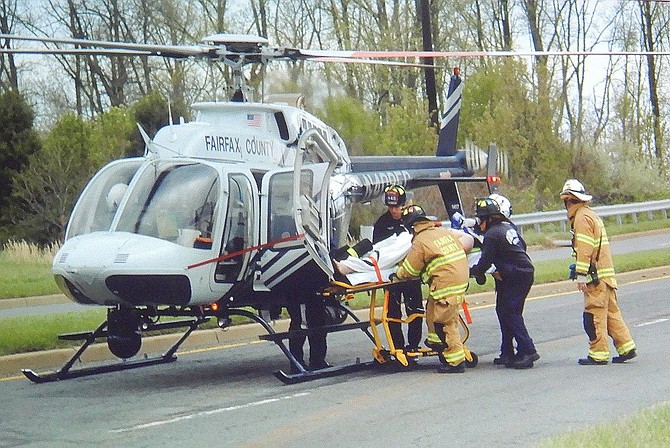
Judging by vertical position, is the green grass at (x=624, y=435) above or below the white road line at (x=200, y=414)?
above

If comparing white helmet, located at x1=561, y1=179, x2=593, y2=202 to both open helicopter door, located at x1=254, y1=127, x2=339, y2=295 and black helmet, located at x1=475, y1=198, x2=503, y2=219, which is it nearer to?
black helmet, located at x1=475, y1=198, x2=503, y2=219

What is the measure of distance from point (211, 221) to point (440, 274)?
2.33 meters

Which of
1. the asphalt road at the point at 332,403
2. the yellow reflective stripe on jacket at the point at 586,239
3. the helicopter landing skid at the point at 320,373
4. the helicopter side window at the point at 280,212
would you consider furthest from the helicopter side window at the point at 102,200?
the yellow reflective stripe on jacket at the point at 586,239

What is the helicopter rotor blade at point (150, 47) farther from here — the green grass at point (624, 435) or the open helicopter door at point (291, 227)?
the green grass at point (624, 435)

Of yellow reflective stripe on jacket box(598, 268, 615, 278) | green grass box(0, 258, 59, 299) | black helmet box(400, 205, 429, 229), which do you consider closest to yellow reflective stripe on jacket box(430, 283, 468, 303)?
→ black helmet box(400, 205, 429, 229)

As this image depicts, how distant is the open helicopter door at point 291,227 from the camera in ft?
36.7

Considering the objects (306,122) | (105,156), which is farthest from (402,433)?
(105,156)

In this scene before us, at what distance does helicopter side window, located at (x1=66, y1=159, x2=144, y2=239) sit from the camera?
10875 millimetres

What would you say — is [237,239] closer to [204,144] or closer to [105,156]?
[204,144]

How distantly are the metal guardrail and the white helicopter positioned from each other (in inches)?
782

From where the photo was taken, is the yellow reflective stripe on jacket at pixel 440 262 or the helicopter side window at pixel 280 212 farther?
the helicopter side window at pixel 280 212

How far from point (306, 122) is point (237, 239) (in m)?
2.01

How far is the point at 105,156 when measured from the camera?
102 feet

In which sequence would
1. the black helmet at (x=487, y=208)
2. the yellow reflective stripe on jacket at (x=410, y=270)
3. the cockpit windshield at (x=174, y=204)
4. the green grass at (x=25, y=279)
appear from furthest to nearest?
the green grass at (x=25, y=279)
the black helmet at (x=487, y=208)
the yellow reflective stripe on jacket at (x=410, y=270)
the cockpit windshield at (x=174, y=204)
